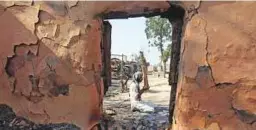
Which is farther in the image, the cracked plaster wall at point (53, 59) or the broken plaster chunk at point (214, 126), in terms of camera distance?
the cracked plaster wall at point (53, 59)

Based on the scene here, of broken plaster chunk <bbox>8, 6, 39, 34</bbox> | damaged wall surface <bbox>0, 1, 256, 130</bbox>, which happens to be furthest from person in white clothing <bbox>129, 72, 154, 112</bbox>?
broken plaster chunk <bbox>8, 6, 39, 34</bbox>

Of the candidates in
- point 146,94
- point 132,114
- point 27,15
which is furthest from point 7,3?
point 146,94

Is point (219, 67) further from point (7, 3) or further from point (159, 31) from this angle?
point (159, 31)

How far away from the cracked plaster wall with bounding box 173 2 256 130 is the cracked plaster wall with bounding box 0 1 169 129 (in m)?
0.63

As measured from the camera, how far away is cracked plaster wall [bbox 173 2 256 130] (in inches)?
159

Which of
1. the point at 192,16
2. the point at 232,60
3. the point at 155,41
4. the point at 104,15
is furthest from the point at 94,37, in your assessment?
the point at 155,41

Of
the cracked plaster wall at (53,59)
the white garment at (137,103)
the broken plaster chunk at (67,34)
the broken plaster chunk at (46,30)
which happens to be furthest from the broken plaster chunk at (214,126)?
the white garment at (137,103)

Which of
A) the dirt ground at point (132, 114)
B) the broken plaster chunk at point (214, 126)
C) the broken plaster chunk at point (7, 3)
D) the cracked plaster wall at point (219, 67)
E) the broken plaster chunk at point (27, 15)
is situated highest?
the broken plaster chunk at point (7, 3)

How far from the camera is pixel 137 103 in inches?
331

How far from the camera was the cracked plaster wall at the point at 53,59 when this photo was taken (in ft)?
14.6

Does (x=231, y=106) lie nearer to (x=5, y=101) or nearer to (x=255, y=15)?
(x=255, y=15)

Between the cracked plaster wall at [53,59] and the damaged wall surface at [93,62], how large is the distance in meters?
0.01

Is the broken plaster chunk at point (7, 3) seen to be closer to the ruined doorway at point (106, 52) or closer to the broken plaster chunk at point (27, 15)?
the broken plaster chunk at point (27, 15)

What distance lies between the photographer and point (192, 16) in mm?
4184
